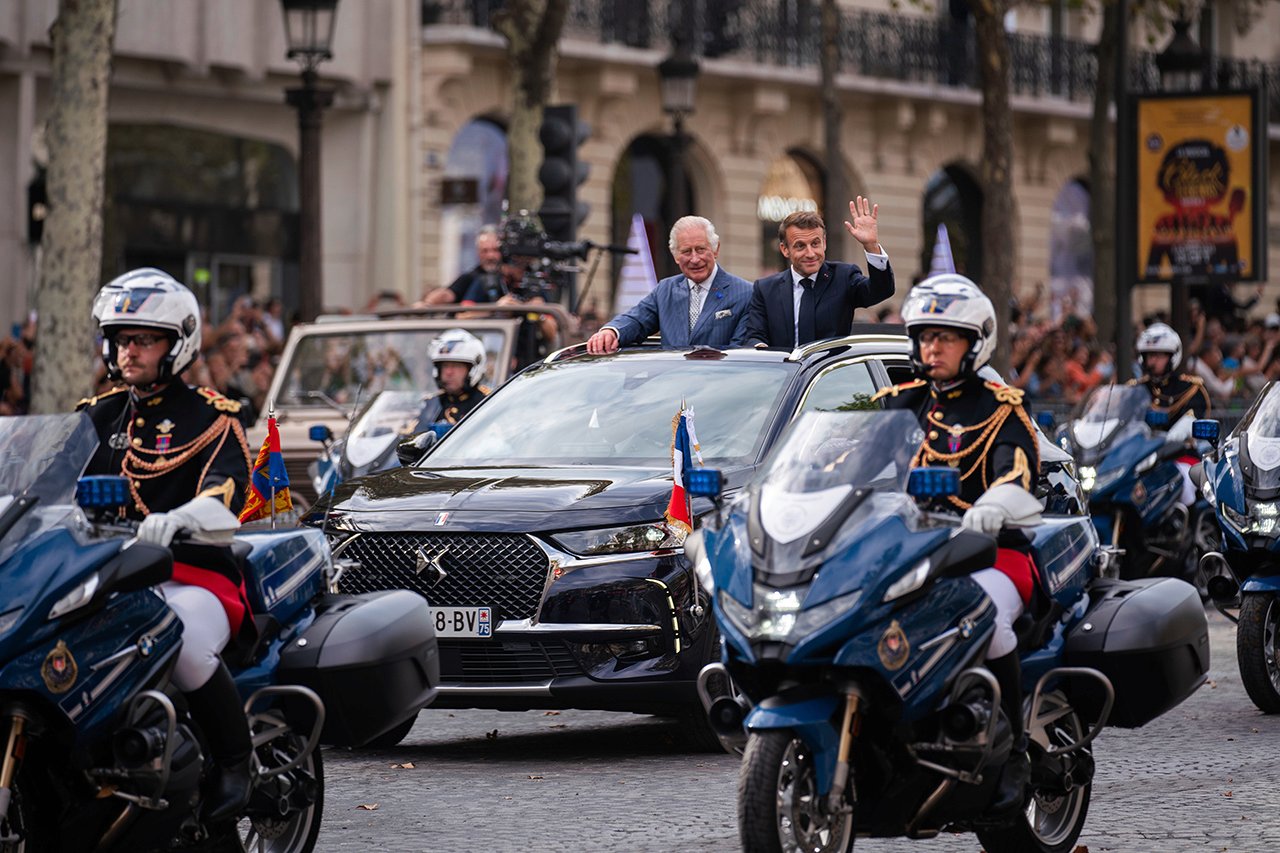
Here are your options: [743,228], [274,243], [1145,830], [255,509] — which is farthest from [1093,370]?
[1145,830]

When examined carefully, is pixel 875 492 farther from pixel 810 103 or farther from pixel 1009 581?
pixel 810 103

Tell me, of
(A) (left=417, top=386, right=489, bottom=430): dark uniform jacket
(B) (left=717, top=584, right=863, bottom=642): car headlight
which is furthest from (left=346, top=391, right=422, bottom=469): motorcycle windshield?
(B) (left=717, top=584, right=863, bottom=642): car headlight

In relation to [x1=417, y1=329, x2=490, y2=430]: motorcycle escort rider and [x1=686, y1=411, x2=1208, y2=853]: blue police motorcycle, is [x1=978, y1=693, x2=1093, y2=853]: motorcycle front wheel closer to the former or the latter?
[x1=686, y1=411, x2=1208, y2=853]: blue police motorcycle

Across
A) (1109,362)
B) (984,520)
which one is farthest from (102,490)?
(1109,362)

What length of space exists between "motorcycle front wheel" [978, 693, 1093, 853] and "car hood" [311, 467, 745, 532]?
260 cm

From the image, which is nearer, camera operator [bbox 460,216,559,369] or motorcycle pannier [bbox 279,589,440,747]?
motorcycle pannier [bbox 279,589,440,747]

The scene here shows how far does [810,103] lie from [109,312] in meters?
36.1

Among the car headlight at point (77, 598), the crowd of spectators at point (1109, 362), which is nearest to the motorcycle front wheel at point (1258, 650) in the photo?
the car headlight at point (77, 598)

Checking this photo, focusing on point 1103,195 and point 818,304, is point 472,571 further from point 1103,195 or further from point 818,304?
point 1103,195

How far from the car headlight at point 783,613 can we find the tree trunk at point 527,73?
19.4 meters

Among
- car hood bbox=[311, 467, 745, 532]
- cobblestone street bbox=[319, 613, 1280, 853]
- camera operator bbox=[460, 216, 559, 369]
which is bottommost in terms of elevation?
cobblestone street bbox=[319, 613, 1280, 853]

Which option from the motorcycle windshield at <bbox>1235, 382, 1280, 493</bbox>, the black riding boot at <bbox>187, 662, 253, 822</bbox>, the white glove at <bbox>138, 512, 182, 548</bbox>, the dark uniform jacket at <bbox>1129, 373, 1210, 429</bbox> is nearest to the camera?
the white glove at <bbox>138, 512, 182, 548</bbox>

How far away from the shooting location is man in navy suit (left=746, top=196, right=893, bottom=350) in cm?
1248

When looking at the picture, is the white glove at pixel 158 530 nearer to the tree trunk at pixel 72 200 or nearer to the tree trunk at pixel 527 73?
the tree trunk at pixel 72 200
